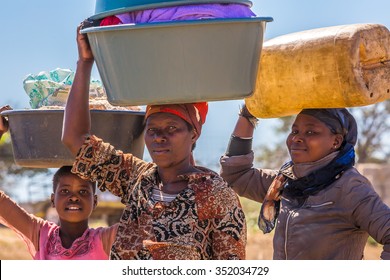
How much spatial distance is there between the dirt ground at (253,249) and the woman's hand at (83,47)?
1292cm

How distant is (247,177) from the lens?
17.4 feet

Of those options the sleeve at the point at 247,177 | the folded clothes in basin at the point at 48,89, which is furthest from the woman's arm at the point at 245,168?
the folded clothes in basin at the point at 48,89

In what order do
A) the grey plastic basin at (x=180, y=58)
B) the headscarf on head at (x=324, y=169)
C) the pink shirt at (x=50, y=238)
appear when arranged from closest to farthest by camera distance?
1. the grey plastic basin at (x=180, y=58)
2. the headscarf on head at (x=324, y=169)
3. the pink shirt at (x=50, y=238)

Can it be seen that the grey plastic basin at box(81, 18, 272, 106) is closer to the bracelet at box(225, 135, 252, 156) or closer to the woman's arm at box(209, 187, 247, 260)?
the woman's arm at box(209, 187, 247, 260)

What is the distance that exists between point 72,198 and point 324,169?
1.38m

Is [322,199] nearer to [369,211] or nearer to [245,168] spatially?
[369,211]

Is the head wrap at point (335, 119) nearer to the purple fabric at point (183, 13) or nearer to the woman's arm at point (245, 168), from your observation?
the woman's arm at point (245, 168)

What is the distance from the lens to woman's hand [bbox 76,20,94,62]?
14.4 ft

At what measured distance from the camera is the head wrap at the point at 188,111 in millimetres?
4383

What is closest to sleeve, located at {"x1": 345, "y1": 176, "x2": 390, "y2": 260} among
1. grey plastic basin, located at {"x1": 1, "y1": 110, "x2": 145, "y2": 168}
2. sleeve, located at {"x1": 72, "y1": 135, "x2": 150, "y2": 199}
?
sleeve, located at {"x1": 72, "y1": 135, "x2": 150, "y2": 199}

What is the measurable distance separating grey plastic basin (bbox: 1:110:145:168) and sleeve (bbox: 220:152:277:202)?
62 centimetres

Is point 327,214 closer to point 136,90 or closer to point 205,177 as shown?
point 205,177

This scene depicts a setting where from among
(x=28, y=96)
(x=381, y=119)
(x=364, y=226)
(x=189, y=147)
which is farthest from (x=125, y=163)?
(x=381, y=119)

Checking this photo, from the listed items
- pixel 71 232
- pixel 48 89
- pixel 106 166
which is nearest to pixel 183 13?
pixel 106 166
